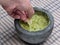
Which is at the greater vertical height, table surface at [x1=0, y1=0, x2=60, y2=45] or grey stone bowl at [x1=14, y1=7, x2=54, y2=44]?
grey stone bowl at [x1=14, y1=7, x2=54, y2=44]

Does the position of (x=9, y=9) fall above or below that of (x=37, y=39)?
above

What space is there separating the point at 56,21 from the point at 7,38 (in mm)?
219

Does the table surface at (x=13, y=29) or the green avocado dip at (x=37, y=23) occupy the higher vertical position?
the green avocado dip at (x=37, y=23)

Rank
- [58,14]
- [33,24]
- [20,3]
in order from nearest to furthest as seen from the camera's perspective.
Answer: [20,3] < [33,24] < [58,14]

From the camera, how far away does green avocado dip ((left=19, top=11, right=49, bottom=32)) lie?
0.62m

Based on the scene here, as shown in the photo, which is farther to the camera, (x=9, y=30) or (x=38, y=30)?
(x=9, y=30)

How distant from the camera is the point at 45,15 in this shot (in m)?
0.65

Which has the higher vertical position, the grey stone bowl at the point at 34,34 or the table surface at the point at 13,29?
the grey stone bowl at the point at 34,34

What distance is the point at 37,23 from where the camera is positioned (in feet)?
2.11

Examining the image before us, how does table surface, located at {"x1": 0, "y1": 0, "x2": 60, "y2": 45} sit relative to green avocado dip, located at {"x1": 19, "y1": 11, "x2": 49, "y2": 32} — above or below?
below

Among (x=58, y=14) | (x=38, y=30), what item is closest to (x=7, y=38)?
(x=38, y=30)

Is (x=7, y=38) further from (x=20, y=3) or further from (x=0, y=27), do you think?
(x=20, y=3)

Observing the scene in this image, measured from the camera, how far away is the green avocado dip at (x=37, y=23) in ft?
2.03

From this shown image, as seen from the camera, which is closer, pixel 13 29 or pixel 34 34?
pixel 34 34
